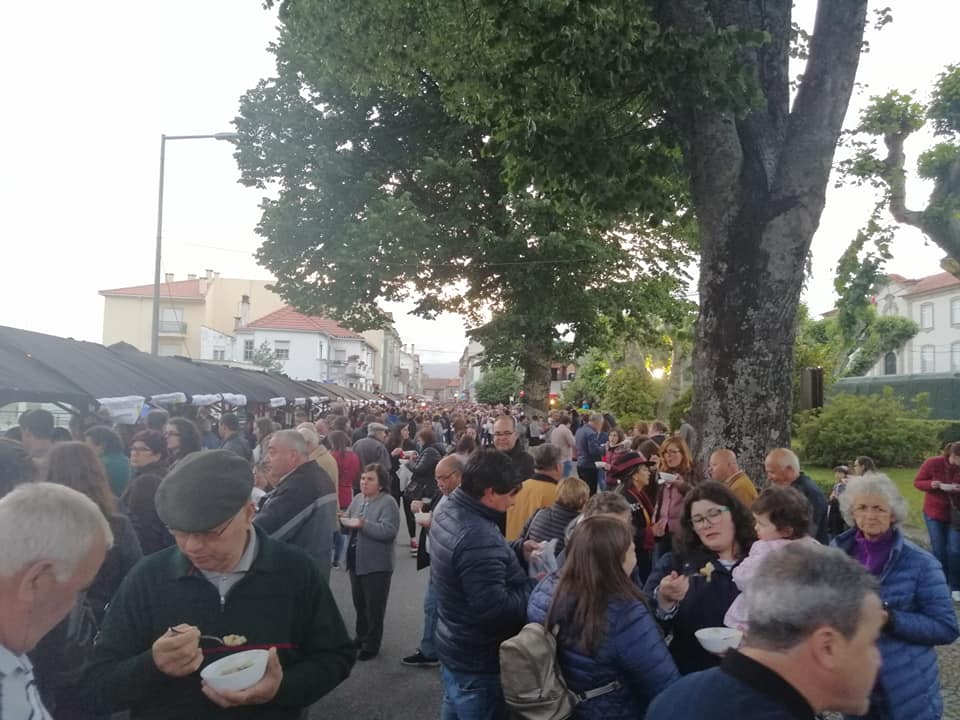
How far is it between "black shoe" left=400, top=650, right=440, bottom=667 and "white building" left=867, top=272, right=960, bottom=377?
59.0 metres

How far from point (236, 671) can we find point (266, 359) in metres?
55.7

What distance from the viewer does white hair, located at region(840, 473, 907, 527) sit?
3590 mm

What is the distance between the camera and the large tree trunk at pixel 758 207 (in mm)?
7152

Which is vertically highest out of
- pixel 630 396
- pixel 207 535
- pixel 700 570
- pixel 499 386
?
pixel 499 386

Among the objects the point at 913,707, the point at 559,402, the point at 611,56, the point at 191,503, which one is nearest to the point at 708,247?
the point at 611,56

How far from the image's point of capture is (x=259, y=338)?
63531 millimetres

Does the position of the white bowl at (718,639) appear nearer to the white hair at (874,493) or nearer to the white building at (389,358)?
the white hair at (874,493)

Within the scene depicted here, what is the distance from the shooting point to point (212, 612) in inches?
91.1

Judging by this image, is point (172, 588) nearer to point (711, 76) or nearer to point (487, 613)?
point (487, 613)

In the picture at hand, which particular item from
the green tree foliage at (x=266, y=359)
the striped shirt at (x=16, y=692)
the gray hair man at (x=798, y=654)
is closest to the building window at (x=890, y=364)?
the green tree foliage at (x=266, y=359)

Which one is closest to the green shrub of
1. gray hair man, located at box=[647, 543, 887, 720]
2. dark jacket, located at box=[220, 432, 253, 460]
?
dark jacket, located at box=[220, 432, 253, 460]

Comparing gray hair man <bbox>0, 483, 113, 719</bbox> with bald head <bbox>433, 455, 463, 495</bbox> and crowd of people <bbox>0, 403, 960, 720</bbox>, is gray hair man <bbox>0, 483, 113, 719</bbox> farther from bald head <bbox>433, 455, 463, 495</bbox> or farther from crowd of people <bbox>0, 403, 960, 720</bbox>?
bald head <bbox>433, 455, 463, 495</bbox>

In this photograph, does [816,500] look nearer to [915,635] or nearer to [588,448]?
[915,635]

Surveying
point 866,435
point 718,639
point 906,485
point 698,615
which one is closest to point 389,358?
point 866,435
